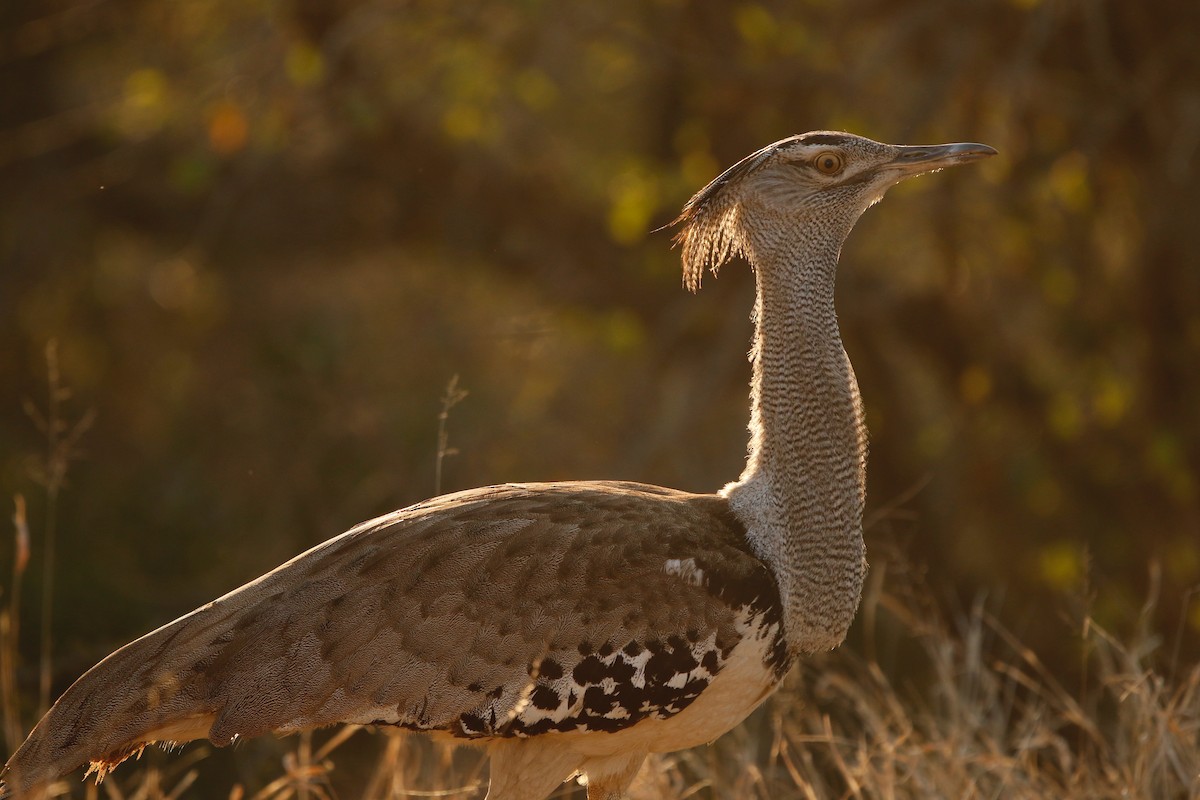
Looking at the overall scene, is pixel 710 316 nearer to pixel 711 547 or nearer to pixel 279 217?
pixel 279 217

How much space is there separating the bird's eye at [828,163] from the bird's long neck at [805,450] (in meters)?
0.14

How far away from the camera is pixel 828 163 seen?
3621mm

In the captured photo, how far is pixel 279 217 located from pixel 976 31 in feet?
10.5

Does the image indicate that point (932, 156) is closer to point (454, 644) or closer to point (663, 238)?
point (454, 644)

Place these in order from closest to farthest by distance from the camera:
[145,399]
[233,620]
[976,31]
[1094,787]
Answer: [233,620] < [1094,787] < [976,31] < [145,399]

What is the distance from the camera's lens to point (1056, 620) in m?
6.50

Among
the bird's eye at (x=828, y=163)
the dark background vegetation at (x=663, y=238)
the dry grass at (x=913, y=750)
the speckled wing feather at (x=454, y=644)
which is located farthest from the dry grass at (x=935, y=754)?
the bird's eye at (x=828, y=163)

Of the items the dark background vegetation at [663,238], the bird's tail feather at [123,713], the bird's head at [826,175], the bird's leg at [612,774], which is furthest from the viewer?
the dark background vegetation at [663,238]

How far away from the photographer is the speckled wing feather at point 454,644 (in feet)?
10.7

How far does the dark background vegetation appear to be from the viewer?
605 cm

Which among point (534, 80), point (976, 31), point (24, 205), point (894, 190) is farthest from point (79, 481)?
point (976, 31)

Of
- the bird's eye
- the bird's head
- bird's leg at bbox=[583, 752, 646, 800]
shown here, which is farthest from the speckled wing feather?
the bird's eye

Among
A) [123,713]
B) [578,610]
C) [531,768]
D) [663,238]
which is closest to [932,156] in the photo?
[578,610]

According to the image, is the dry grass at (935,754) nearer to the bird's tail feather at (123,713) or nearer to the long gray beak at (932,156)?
the bird's tail feather at (123,713)
